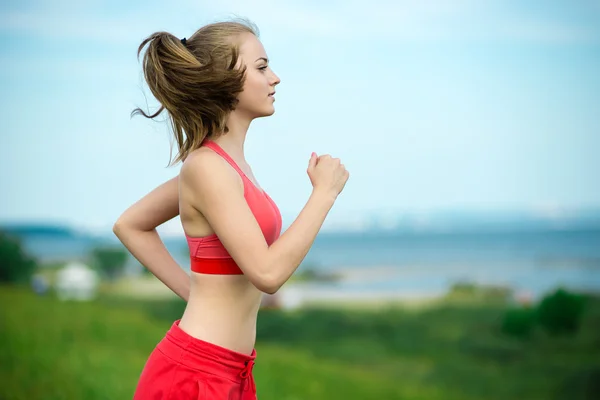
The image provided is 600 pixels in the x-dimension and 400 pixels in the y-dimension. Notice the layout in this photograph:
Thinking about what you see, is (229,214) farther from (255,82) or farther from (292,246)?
(255,82)

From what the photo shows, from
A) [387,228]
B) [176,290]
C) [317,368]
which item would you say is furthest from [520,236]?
[176,290]

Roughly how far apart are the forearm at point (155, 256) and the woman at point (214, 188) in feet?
0.98

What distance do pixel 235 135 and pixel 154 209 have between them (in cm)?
38

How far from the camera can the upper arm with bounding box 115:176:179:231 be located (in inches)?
80.4

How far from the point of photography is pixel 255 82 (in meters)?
1.81

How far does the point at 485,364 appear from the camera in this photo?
346 inches

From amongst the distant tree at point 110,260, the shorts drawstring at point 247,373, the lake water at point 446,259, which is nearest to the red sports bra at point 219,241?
the shorts drawstring at point 247,373

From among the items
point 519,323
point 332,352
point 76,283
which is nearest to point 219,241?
point 332,352

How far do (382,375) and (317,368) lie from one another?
5.04 ft

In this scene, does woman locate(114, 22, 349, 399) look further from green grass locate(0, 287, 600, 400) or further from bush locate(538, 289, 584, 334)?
bush locate(538, 289, 584, 334)

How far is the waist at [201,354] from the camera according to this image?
5.80 feet

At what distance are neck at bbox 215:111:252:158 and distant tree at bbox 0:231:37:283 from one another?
7256mm

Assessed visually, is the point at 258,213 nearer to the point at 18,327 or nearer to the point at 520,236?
the point at 18,327

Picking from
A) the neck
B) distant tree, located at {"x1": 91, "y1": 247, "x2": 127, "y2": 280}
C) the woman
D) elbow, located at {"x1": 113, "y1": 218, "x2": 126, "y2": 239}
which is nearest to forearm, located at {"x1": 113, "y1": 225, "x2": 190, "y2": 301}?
elbow, located at {"x1": 113, "y1": 218, "x2": 126, "y2": 239}
